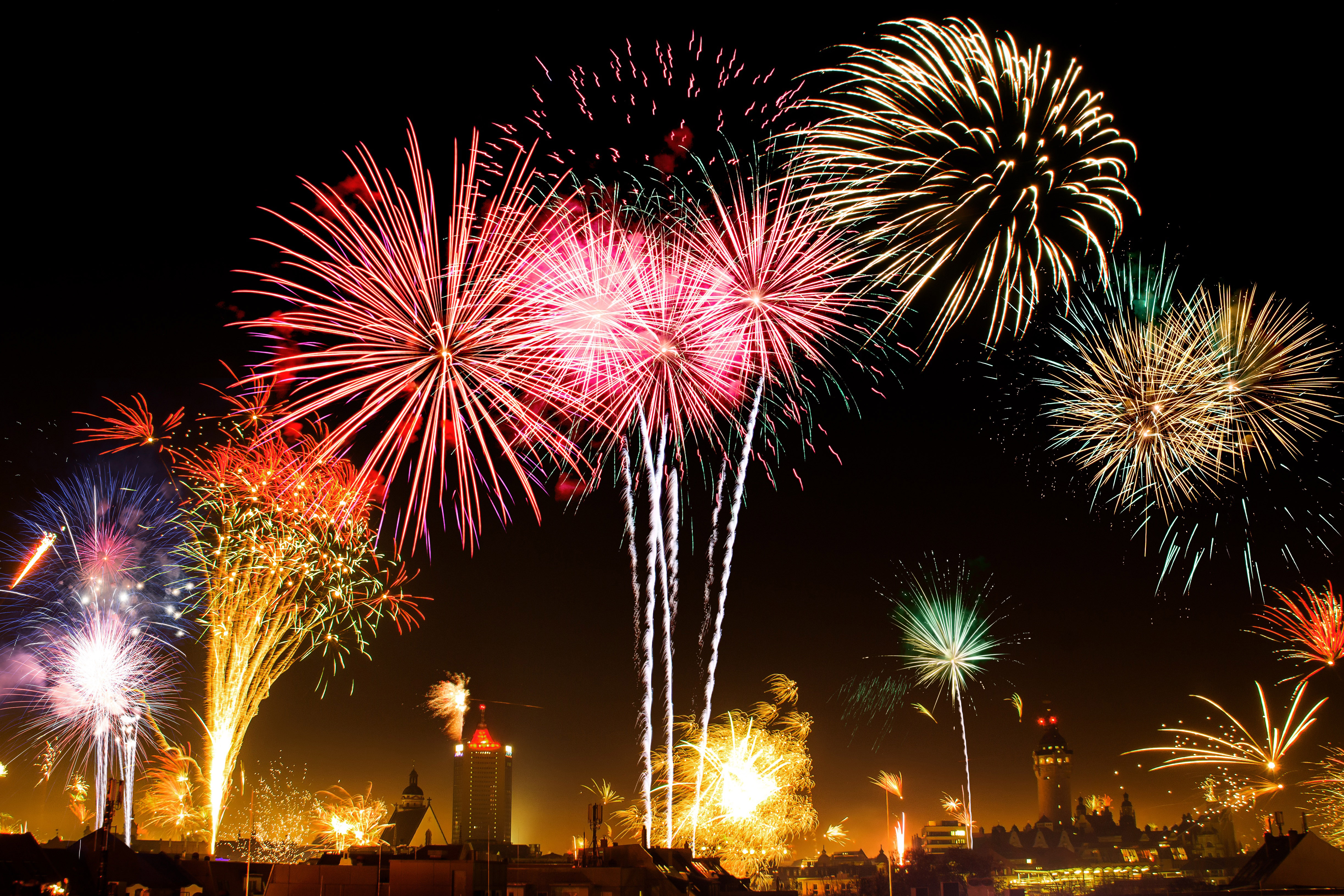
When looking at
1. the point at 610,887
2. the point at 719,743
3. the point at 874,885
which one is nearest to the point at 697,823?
the point at 719,743

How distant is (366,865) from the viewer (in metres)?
28.1

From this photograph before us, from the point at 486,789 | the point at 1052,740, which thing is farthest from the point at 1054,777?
the point at 486,789

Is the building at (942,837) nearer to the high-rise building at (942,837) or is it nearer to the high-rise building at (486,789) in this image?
the high-rise building at (942,837)

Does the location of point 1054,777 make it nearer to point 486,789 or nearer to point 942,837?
point 942,837

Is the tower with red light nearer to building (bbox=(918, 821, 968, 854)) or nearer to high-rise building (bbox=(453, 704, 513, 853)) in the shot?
building (bbox=(918, 821, 968, 854))

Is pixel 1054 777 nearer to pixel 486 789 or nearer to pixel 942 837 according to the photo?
pixel 942 837

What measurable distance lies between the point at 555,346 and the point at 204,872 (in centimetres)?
3407

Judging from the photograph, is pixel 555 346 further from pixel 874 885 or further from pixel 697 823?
pixel 874 885

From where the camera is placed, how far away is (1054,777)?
546 feet

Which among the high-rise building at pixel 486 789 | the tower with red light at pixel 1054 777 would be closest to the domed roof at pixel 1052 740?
the tower with red light at pixel 1054 777

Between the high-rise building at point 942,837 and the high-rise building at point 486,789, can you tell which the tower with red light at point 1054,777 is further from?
Answer: the high-rise building at point 486,789

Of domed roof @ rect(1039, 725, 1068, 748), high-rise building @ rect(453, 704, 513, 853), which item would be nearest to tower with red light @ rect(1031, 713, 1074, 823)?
domed roof @ rect(1039, 725, 1068, 748)

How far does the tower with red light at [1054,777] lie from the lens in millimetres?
162875

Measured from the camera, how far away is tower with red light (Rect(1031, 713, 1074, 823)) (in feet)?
534
